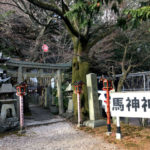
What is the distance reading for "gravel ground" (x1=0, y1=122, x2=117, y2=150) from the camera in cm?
464

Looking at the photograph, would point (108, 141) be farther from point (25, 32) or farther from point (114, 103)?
point (25, 32)

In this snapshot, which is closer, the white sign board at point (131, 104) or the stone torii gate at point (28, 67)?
the white sign board at point (131, 104)

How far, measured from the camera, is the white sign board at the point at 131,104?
15.2 ft

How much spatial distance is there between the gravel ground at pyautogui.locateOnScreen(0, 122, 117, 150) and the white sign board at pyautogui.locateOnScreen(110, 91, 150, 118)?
43.1 inches

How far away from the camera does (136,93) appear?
16.0 ft

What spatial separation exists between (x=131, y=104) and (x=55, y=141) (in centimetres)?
270

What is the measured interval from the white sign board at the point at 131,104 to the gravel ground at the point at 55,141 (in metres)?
1.10

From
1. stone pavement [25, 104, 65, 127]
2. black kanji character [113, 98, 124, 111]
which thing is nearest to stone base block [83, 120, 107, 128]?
black kanji character [113, 98, 124, 111]

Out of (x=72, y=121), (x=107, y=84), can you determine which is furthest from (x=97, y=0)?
(x=72, y=121)

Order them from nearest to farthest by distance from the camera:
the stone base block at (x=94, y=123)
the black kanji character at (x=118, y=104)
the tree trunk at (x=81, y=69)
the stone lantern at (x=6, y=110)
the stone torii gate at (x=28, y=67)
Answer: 1. the black kanji character at (x=118, y=104)
2. the stone lantern at (x=6, y=110)
3. the stone base block at (x=94, y=123)
4. the tree trunk at (x=81, y=69)
5. the stone torii gate at (x=28, y=67)

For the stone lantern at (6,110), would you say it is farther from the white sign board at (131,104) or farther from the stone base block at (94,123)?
the white sign board at (131,104)

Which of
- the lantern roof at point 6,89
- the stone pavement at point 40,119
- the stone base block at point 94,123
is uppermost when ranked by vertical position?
the lantern roof at point 6,89

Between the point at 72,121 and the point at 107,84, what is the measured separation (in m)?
3.31

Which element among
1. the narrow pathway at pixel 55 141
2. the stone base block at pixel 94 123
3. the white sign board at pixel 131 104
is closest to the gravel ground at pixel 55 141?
the narrow pathway at pixel 55 141
